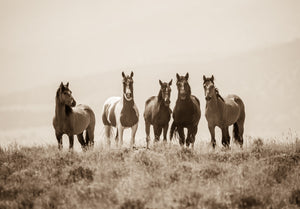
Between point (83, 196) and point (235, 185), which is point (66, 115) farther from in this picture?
point (235, 185)

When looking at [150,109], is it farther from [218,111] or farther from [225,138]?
[225,138]

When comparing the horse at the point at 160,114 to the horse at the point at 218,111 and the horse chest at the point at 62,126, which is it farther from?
the horse chest at the point at 62,126

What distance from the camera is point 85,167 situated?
14.0 metres

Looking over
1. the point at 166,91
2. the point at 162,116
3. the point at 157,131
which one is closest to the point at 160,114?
the point at 162,116

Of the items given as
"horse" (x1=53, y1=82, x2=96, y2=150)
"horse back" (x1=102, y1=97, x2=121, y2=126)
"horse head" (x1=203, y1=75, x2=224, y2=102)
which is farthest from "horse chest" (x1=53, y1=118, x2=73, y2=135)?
"horse head" (x1=203, y1=75, x2=224, y2=102)

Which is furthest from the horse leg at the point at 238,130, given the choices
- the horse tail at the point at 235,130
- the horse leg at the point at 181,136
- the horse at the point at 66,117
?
the horse at the point at 66,117

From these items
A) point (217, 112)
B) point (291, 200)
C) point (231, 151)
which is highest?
point (217, 112)

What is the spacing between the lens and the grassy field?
1191cm

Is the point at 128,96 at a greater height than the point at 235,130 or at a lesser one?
greater

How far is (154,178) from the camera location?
13062 mm

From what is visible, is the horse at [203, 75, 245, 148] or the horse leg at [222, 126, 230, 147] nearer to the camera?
the horse at [203, 75, 245, 148]

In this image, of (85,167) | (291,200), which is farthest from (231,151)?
(85,167)

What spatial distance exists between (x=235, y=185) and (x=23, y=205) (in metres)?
5.37

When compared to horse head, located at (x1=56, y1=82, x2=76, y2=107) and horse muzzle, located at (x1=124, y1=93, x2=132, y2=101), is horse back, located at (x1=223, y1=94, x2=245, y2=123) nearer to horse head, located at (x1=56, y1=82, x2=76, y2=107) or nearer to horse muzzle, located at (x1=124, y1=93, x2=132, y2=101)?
horse muzzle, located at (x1=124, y1=93, x2=132, y2=101)
